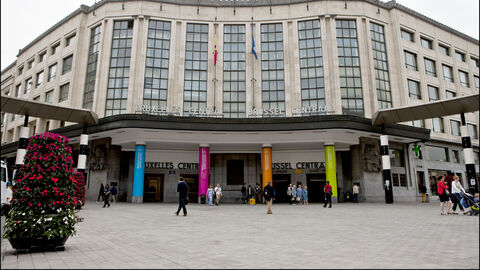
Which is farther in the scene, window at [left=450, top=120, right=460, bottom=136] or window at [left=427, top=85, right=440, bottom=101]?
window at [left=450, top=120, right=460, bottom=136]

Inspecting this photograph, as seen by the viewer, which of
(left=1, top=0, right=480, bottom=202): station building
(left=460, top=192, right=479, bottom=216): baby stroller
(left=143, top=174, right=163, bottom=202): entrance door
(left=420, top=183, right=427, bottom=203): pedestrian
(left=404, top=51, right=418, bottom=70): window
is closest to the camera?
(left=460, top=192, right=479, bottom=216): baby stroller

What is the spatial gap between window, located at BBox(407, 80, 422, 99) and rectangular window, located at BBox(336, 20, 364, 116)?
7.38 metres

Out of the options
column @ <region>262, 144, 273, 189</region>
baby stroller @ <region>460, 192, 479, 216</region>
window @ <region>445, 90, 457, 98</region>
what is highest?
window @ <region>445, 90, 457, 98</region>

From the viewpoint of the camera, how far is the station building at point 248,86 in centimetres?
2980

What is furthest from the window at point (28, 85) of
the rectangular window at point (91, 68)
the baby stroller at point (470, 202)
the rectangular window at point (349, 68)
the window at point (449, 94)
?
the window at point (449, 94)

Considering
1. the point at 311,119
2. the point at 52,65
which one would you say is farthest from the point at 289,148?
the point at 52,65

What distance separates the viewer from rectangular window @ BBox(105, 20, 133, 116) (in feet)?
103

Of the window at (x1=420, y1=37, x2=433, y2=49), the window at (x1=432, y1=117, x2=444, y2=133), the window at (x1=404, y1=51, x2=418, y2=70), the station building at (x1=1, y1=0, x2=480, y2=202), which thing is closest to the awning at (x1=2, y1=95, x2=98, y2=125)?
the station building at (x1=1, y1=0, x2=480, y2=202)

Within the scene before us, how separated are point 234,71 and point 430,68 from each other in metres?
24.1

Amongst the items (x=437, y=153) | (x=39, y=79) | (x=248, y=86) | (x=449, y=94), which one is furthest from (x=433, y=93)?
(x=39, y=79)

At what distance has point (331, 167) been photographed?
26984 millimetres

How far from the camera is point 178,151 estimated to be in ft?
101

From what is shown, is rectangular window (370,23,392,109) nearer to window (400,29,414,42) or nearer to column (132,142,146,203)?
window (400,29,414,42)

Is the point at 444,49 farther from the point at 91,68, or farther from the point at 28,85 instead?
the point at 28,85
